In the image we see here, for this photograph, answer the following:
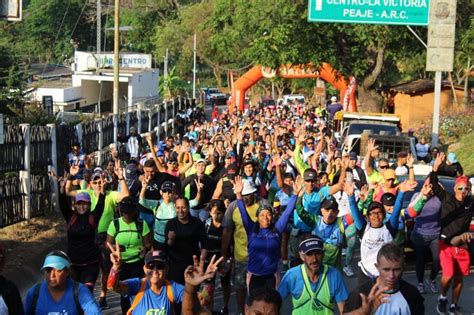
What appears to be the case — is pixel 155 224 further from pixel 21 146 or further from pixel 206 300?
pixel 21 146

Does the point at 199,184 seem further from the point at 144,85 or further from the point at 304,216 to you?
the point at 144,85

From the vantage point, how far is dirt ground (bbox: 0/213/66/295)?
39.3 ft

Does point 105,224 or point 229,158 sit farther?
point 229,158

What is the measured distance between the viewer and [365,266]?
9352 mm

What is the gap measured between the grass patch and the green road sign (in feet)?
14.9

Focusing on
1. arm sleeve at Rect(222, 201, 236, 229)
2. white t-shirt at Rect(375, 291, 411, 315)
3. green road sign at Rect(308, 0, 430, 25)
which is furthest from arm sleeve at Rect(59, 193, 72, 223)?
green road sign at Rect(308, 0, 430, 25)

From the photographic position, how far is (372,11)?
2417cm

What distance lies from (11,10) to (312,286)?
979 cm

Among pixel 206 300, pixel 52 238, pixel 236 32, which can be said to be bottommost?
pixel 52 238

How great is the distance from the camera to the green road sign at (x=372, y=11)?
78.2ft

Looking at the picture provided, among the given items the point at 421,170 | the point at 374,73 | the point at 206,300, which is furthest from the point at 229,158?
the point at 374,73

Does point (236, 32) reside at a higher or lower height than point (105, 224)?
higher

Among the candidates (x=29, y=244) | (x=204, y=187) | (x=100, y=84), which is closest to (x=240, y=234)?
(x=204, y=187)

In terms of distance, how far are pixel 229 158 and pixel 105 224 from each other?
3838 mm
